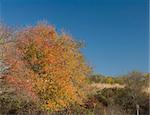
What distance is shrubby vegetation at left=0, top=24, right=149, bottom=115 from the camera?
20203mm

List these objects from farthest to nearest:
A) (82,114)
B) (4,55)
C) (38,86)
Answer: (82,114)
(38,86)
(4,55)

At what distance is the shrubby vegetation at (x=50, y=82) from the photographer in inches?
795

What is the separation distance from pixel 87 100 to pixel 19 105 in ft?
24.9

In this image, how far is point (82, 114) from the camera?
1158 inches

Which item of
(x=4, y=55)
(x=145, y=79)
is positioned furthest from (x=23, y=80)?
(x=145, y=79)

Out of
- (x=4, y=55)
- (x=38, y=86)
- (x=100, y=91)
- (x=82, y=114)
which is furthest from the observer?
(x=100, y=91)

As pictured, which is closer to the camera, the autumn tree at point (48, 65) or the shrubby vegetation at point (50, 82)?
the shrubby vegetation at point (50, 82)

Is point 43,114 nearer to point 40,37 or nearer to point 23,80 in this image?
point 40,37

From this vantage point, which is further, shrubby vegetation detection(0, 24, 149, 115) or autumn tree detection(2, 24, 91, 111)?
autumn tree detection(2, 24, 91, 111)

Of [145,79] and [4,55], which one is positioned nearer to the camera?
[4,55]

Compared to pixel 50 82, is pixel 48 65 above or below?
above

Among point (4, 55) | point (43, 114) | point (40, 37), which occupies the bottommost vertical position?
point (43, 114)

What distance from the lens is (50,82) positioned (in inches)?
998

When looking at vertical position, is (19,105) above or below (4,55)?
below
